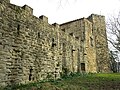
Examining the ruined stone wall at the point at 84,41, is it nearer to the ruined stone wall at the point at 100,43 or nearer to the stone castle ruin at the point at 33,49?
the stone castle ruin at the point at 33,49

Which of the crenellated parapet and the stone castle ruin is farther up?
the crenellated parapet

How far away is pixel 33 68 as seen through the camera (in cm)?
1047

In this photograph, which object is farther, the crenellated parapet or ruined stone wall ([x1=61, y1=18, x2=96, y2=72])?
ruined stone wall ([x1=61, y1=18, x2=96, y2=72])

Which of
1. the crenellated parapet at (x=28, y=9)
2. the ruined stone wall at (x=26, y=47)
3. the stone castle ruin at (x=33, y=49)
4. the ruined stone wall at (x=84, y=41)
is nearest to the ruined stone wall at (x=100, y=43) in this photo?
the ruined stone wall at (x=84, y=41)

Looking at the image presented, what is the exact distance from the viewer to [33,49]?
34.8ft

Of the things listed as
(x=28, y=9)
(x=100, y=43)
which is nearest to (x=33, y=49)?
(x=28, y=9)

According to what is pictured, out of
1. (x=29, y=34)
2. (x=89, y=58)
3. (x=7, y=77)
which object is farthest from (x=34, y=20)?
(x=89, y=58)

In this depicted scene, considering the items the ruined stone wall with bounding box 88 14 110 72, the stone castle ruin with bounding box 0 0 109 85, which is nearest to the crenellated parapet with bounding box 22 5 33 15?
the stone castle ruin with bounding box 0 0 109 85

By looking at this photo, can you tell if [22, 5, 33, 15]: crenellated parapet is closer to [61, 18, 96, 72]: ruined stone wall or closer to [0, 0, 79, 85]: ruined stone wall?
[0, 0, 79, 85]: ruined stone wall

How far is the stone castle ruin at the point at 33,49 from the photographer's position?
28.5ft

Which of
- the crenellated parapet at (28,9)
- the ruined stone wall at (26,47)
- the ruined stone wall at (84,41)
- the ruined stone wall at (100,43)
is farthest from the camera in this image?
the ruined stone wall at (100,43)

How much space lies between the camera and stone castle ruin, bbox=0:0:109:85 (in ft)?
28.5

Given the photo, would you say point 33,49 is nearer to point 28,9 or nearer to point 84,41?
point 28,9

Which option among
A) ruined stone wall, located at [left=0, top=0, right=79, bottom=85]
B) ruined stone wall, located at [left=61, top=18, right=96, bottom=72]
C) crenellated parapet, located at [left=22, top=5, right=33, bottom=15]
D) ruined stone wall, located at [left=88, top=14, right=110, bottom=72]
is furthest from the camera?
ruined stone wall, located at [left=88, top=14, right=110, bottom=72]
